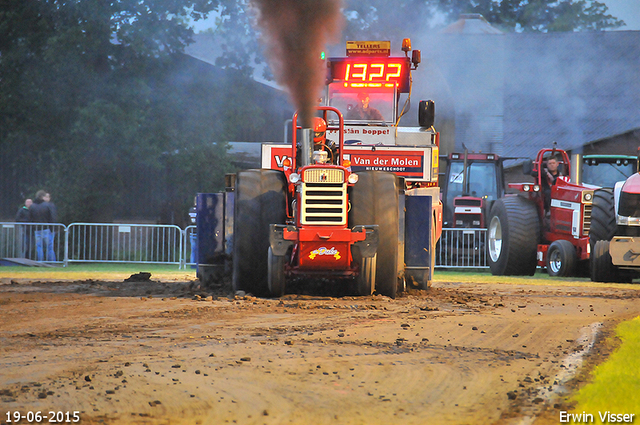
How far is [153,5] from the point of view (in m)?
24.5

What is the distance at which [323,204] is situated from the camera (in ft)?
33.8

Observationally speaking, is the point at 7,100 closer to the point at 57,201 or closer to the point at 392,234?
the point at 57,201

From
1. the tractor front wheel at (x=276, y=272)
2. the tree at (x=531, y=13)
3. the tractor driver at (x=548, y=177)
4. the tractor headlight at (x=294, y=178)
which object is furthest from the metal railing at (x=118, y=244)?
the tree at (x=531, y=13)

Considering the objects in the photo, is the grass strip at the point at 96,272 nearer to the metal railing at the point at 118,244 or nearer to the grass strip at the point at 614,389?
the metal railing at the point at 118,244

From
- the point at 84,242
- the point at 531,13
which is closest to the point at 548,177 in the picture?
the point at 84,242

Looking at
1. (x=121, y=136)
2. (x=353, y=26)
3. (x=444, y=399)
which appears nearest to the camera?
(x=444, y=399)

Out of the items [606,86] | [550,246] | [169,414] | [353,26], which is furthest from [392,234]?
[606,86]

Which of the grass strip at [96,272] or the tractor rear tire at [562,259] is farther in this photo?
the tractor rear tire at [562,259]

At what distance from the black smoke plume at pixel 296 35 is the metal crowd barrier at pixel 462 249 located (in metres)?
10.2

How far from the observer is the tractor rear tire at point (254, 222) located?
10750mm

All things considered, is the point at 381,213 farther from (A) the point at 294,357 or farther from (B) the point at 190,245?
(B) the point at 190,245

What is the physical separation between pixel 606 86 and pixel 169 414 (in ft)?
118

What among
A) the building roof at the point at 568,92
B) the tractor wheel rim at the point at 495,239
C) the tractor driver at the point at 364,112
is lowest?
the tractor wheel rim at the point at 495,239

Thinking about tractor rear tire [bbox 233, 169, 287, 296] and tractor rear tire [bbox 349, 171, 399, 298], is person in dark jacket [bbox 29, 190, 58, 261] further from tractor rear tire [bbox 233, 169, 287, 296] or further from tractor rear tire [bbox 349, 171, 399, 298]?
tractor rear tire [bbox 349, 171, 399, 298]
